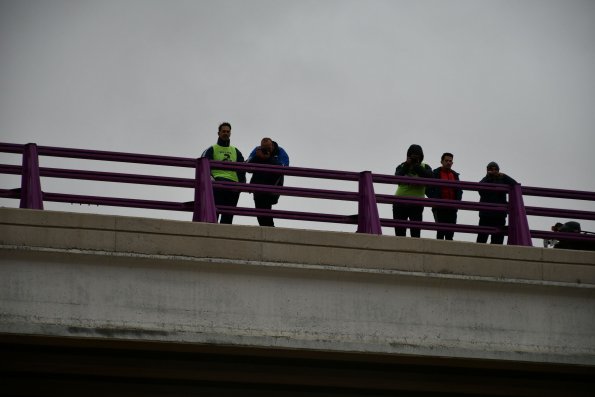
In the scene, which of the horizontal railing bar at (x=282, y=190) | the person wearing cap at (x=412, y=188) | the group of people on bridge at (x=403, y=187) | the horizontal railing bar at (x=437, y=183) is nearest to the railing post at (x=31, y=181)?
the horizontal railing bar at (x=282, y=190)

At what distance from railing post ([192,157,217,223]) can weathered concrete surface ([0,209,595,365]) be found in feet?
3.28

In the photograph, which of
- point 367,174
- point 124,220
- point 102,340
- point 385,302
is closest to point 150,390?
point 102,340

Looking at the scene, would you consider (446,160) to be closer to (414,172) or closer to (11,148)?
(414,172)

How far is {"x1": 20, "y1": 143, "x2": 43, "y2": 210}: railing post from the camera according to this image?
41.1ft

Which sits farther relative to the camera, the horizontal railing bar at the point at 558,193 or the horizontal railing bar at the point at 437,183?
Answer: the horizontal railing bar at the point at 558,193

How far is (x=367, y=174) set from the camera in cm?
1366

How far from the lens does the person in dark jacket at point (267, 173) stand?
14336 mm

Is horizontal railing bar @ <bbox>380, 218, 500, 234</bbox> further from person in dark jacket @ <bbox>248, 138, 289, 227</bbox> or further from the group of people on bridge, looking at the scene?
person in dark jacket @ <bbox>248, 138, 289, 227</bbox>

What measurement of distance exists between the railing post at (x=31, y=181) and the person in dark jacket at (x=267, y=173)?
110 inches

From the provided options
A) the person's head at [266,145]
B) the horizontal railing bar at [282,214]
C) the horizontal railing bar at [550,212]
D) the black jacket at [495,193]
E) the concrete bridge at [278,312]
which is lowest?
the concrete bridge at [278,312]

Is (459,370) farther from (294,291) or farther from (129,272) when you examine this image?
(129,272)

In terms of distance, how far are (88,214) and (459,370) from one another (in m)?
4.27

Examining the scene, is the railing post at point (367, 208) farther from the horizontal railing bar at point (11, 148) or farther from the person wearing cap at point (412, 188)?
the horizontal railing bar at point (11, 148)

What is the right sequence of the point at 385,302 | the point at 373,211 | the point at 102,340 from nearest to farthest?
1. the point at 102,340
2. the point at 385,302
3. the point at 373,211
